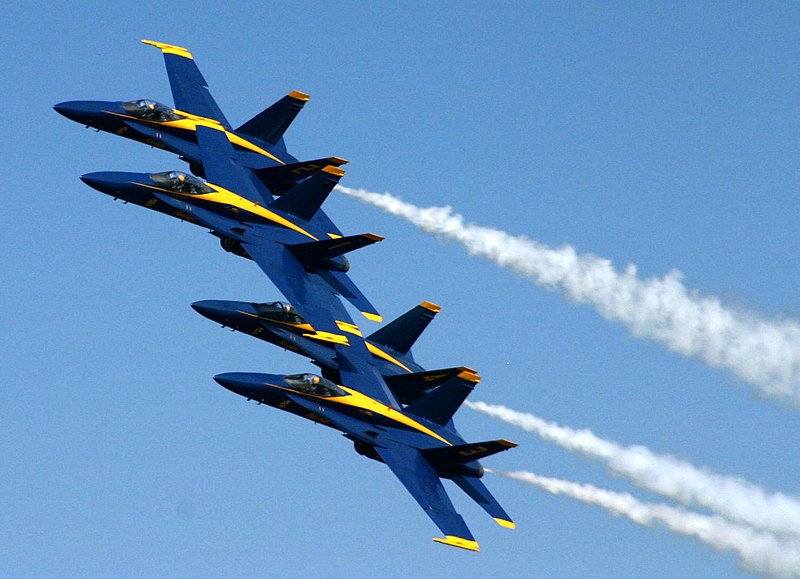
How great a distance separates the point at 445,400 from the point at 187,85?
1024 inches

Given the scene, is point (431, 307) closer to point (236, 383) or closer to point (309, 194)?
point (309, 194)

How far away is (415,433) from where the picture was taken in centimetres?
8300

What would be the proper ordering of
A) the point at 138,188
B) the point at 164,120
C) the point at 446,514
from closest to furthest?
1. the point at 446,514
2. the point at 138,188
3. the point at 164,120

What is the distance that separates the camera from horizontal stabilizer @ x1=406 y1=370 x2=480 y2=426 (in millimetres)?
84875

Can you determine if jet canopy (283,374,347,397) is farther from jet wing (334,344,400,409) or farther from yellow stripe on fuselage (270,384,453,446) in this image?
jet wing (334,344,400,409)

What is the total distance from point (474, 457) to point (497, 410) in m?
9.84

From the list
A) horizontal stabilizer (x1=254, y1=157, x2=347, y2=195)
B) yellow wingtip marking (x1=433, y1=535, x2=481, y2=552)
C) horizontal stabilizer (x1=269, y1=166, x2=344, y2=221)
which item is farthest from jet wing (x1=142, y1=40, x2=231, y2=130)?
yellow wingtip marking (x1=433, y1=535, x2=481, y2=552)

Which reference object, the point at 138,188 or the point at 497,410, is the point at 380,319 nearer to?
the point at 497,410

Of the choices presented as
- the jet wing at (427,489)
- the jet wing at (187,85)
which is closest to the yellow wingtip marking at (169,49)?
the jet wing at (187,85)

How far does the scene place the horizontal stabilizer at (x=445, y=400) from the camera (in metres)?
84.9

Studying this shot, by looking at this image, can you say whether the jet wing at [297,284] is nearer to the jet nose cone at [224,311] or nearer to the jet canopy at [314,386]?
the jet nose cone at [224,311]

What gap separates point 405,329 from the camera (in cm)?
9150

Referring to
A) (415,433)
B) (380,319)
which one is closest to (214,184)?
(380,319)

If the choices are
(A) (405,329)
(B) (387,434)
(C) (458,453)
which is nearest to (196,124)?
(A) (405,329)
